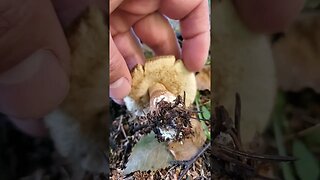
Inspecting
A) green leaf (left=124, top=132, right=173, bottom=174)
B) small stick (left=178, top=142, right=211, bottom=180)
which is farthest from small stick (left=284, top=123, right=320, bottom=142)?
green leaf (left=124, top=132, right=173, bottom=174)

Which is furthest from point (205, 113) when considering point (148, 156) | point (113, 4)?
point (113, 4)

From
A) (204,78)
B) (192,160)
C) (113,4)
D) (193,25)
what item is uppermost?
(113,4)

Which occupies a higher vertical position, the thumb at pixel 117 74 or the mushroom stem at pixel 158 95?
the thumb at pixel 117 74

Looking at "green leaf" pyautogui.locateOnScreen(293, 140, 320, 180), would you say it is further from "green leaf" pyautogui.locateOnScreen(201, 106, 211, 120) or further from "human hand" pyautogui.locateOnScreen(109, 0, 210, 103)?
"human hand" pyautogui.locateOnScreen(109, 0, 210, 103)

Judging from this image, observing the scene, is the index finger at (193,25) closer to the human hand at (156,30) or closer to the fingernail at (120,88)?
the human hand at (156,30)

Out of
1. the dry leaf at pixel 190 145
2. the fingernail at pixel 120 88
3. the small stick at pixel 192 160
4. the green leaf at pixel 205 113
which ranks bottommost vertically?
the small stick at pixel 192 160

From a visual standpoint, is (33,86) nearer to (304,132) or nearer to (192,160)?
(192,160)

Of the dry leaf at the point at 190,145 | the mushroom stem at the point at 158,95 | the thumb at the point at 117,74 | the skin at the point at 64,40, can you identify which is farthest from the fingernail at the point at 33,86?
the dry leaf at the point at 190,145

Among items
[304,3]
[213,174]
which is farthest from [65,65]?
[304,3]
